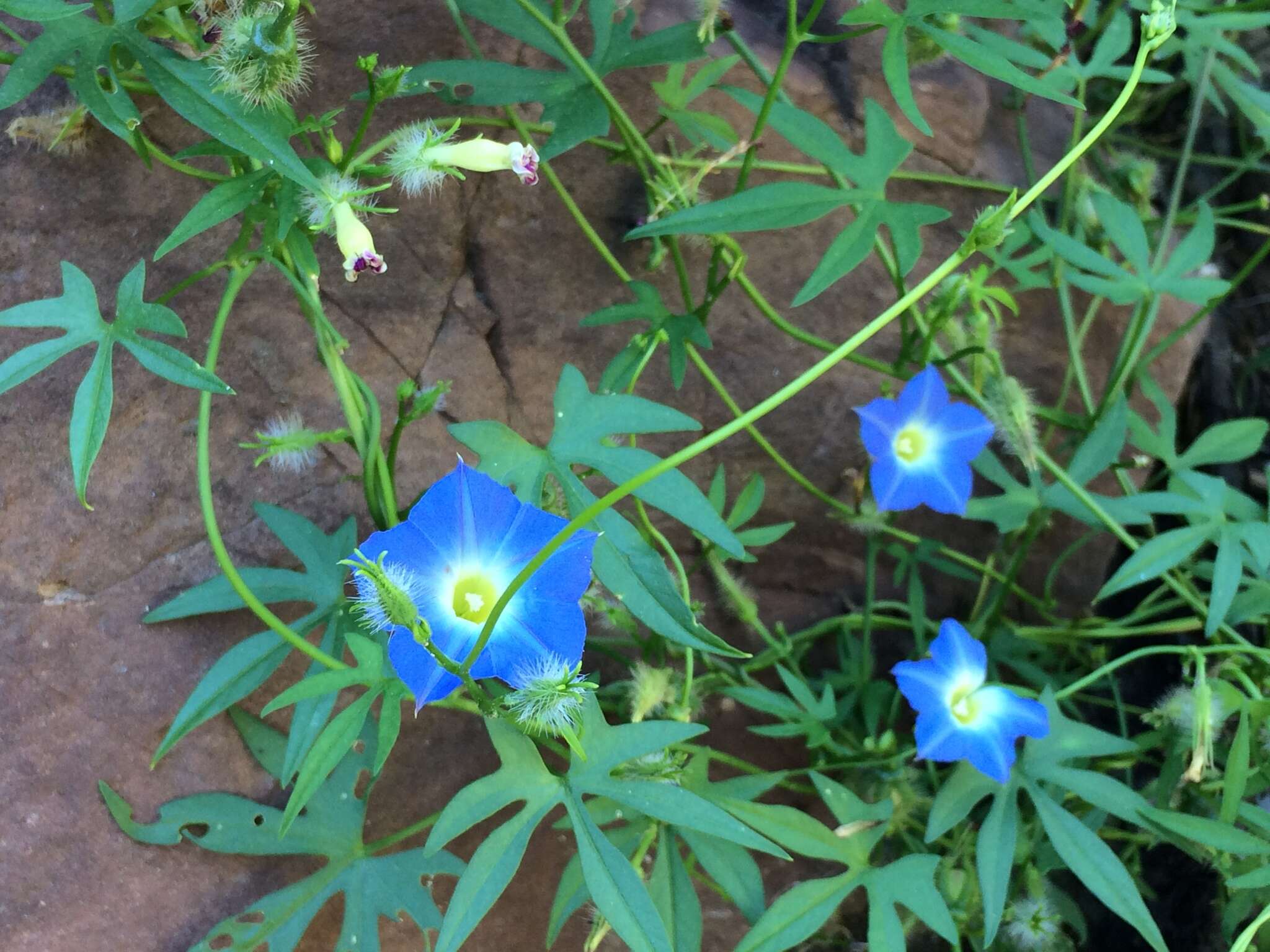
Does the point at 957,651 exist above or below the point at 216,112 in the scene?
above

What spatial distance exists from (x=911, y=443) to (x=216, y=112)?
3.57 ft

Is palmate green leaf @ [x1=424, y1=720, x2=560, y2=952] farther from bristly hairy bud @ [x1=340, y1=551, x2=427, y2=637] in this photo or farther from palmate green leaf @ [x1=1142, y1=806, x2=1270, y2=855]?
palmate green leaf @ [x1=1142, y1=806, x2=1270, y2=855]

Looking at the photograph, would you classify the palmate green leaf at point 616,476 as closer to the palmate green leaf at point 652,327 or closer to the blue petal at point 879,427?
the palmate green leaf at point 652,327

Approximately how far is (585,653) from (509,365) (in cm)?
49

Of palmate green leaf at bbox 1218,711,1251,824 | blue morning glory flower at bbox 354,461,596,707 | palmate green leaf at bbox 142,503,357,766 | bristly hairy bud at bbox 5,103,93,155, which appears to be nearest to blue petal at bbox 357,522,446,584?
blue morning glory flower at bbox 354,461,596,707

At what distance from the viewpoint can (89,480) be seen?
4.41ft

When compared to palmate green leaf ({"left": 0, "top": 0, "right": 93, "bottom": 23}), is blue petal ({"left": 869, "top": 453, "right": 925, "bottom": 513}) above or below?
above

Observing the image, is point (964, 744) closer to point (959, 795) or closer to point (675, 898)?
point (959, 795)

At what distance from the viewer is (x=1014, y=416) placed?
1569 mm

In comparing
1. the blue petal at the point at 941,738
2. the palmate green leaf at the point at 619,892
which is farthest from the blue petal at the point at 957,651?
the palmate green leaf at the point at 619,892

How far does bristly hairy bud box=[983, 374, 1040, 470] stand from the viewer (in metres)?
1.55

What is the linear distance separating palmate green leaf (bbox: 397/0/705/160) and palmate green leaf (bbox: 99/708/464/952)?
0.86 m

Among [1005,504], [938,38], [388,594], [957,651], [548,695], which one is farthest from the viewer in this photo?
[1005,504]

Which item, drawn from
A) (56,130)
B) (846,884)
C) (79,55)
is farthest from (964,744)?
(56,130)
